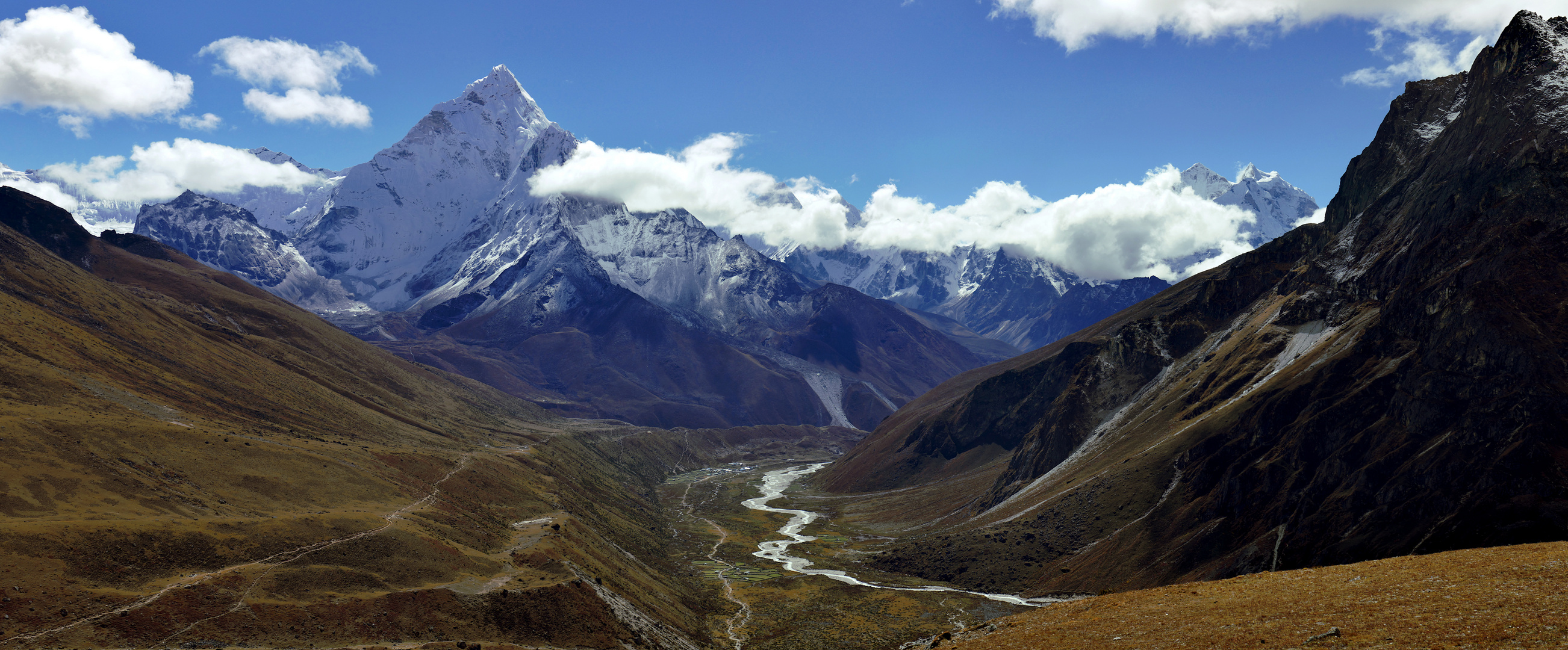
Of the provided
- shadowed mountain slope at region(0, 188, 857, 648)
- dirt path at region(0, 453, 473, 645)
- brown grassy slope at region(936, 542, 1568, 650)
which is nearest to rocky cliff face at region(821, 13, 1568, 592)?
brown grassy slope at region(936, 542, 1568, 650)

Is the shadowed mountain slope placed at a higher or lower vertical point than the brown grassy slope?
lower

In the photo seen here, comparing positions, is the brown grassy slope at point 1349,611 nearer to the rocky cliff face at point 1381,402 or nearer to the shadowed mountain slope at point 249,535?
the rocky cliff face at point 1381,402

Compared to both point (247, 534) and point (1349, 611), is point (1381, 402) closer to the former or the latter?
point (1349, 611)

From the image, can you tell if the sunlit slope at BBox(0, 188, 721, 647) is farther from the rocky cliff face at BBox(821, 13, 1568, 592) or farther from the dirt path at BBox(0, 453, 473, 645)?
the rocky cliff face at BBox(821, 13, 1568, 592)

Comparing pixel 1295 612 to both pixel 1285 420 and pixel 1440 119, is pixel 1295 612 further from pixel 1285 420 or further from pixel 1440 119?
pixel 1440 119

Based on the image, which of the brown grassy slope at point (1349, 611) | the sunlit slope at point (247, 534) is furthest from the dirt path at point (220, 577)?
the brown grassy slope at point (1349, 611)
